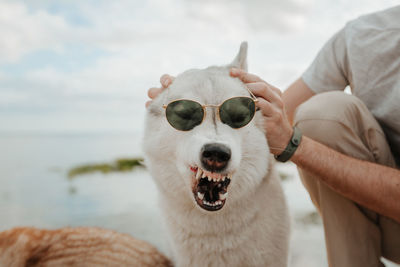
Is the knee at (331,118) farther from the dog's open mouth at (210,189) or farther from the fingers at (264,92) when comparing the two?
the dog's open mouth at (210,189)

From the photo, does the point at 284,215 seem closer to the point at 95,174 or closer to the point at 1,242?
the point at 1,242

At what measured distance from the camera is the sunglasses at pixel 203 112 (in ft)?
6.47

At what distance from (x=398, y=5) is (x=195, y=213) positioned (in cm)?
248

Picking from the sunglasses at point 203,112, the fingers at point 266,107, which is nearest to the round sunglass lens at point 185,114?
the sunglasses at point 203,112

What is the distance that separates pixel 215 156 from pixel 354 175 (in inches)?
44.4

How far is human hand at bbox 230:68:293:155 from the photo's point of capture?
2.10 meters

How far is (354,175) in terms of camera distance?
7.34 ft

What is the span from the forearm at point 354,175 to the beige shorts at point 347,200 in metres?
0.21

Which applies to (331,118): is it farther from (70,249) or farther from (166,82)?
(70,249)

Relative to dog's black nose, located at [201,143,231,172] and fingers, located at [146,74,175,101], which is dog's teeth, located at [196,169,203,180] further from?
fingers, located at [146,74,175,101]

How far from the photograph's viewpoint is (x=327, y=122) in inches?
96.3

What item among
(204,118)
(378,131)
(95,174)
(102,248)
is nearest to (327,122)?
(378,131)

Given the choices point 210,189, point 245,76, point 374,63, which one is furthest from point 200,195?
point 374,63

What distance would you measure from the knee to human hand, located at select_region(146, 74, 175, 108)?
1.07 metres
